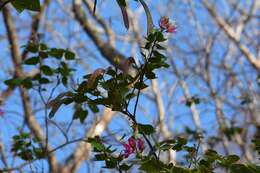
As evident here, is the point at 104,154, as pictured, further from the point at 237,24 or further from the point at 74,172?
the point at 237,24

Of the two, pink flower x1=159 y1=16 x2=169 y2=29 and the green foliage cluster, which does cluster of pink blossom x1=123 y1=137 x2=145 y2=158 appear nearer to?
the green foliage cluster

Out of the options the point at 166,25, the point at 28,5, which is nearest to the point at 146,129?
the point at 166,25

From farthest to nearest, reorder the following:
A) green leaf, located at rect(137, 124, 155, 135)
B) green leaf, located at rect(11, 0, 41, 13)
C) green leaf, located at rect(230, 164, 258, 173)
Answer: green leaf, located at rect(137, 124, 155, 135)
green leaf, located at rect(230, 164, 258, 173)
green leaf, located at rect(11, 0, 41, 13)

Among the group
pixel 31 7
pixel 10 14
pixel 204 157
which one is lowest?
pixel 204 157

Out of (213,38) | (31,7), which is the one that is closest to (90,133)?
A: (213,38)

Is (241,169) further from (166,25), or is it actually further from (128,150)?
(166,25)

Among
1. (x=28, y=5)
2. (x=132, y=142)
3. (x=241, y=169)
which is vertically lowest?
(x=241, y=169)


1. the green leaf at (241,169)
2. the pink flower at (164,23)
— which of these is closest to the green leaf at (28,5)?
the pink flower at (164,23)

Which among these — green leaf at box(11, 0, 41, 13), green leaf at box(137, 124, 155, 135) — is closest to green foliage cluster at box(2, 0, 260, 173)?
green leaf at box(137, 124, 155, 135)

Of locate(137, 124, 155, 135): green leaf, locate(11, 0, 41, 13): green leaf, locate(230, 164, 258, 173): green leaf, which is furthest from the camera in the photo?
locate(137, 124, 155, 135): green leaf

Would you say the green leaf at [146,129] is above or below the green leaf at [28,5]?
below

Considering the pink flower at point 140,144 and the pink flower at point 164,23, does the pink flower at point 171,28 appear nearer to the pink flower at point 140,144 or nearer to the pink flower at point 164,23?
the pink flower at point 164,23

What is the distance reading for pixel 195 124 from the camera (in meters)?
5.32

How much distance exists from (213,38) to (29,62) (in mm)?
3484
